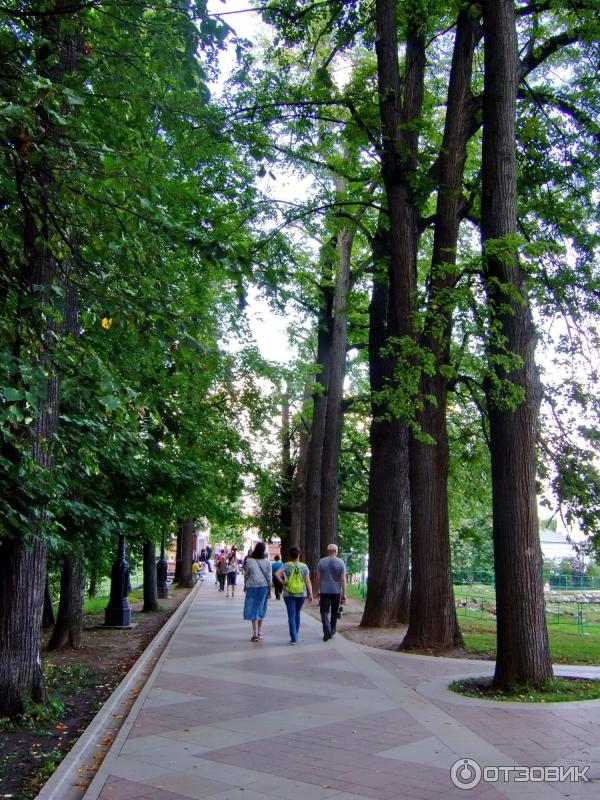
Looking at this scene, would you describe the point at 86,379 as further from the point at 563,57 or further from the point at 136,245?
the point at 563,57

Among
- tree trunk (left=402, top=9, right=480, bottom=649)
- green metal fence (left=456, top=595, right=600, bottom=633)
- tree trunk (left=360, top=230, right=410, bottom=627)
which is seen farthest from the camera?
green metal fence (left=456, top=595, right=600, bottom=633)

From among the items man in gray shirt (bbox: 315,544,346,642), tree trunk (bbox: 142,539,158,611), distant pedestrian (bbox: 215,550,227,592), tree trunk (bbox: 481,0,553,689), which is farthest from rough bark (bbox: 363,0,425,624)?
distant pedestrian (bbox: 215,550,227,592)

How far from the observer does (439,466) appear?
488 inches

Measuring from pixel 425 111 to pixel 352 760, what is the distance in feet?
47.2

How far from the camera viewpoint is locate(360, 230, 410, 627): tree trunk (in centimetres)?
1606

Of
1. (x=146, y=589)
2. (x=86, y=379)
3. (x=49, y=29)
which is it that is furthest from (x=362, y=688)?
(x=146, y=589)

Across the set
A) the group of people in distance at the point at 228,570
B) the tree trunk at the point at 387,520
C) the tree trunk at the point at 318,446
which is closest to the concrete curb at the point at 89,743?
the tree trunk at the point at 387,520

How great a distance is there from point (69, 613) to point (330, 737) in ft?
27.0

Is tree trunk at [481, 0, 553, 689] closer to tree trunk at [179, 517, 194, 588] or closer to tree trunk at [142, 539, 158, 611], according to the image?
tree trunk at [142, 539, 158, 611]

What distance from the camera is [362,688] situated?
892 cm

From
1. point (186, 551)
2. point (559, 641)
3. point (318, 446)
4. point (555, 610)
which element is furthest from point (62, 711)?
point (186, 551)

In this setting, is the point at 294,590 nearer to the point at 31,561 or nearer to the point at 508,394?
the point at 508,394

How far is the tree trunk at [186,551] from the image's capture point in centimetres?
3347

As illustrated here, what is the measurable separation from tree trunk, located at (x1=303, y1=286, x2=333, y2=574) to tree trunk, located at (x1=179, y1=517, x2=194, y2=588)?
7574 mm
